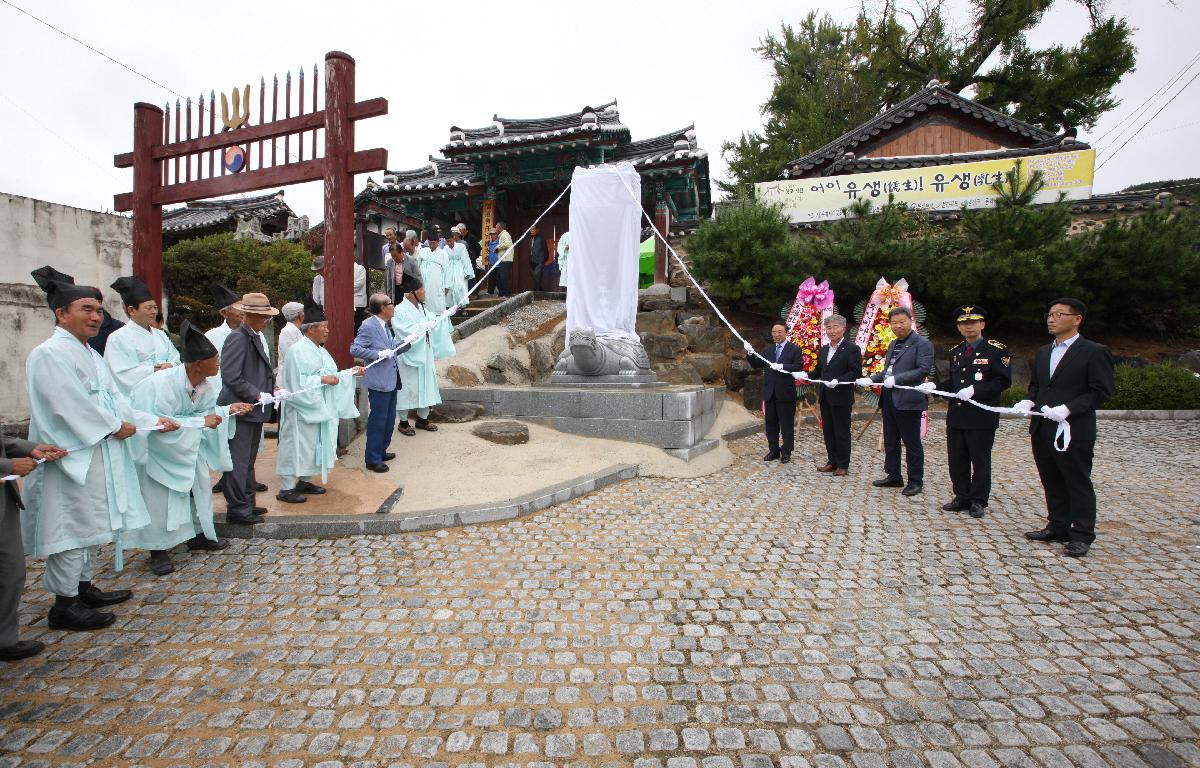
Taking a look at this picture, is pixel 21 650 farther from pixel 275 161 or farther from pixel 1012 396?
pixel 1012 396

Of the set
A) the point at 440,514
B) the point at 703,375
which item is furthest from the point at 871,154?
the point at 440,514

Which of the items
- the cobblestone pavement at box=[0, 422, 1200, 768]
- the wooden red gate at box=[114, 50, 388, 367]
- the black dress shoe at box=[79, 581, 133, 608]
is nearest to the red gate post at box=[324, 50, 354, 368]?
the wooden red gate at box=[114, 50, 388, 367]

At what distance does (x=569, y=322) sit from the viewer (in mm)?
8352

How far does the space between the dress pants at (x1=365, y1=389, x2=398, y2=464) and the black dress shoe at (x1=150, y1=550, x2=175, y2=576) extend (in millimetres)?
2014

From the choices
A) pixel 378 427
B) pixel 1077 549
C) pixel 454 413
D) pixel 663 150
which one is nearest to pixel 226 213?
pixel 663 150

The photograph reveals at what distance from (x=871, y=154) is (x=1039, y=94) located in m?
6.89

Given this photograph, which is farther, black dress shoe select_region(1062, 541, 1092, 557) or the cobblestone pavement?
black dress shoe select_region(1062, 541, 1092, 557)

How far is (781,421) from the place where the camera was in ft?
24.8

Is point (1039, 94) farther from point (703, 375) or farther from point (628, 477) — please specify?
point (628, 477)

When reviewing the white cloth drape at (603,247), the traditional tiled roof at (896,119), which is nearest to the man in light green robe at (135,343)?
the white cloth drape at (603,247)

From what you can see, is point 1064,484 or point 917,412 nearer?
point 1064,484

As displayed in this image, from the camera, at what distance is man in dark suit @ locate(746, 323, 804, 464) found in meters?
7.29

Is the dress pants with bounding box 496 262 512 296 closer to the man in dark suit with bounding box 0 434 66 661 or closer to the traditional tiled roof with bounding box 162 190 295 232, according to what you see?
the man in dark suit with bounding box 0 434 66 661

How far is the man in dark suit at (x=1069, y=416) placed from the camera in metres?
4.16
